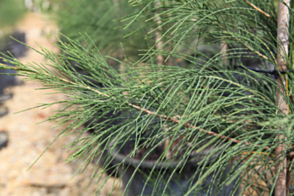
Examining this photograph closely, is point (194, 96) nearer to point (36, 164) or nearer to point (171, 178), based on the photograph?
point (171, 178)

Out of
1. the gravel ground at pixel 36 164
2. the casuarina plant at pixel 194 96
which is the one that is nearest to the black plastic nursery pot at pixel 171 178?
the casuarina plant at pixel 194 96

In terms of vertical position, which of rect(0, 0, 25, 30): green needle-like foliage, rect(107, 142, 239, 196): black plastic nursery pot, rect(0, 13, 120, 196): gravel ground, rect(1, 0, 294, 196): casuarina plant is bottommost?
rect(0, 13, 120, 196): gravel ground

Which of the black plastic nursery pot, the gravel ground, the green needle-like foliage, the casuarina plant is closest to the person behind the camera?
the casuarina plant

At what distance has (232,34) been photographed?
45 centimetres

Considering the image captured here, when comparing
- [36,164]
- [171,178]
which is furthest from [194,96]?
[36,164]

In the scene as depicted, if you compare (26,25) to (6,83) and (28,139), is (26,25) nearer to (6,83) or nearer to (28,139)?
(6,83)

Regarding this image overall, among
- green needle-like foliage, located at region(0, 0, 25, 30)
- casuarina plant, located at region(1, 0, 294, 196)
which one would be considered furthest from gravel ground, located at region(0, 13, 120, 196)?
green needle-like foliage, located at region(0, 0, 25, 30)

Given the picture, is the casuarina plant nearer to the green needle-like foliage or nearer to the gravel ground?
the gravel ground

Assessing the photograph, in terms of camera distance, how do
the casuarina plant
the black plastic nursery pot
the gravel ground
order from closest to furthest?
1. the casuarina plant
2. the black plastic nursery pot
3. the gravel ground

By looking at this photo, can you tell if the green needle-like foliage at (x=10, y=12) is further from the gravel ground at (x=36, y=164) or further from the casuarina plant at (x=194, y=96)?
the casuarina plant at (x=194, y=96)

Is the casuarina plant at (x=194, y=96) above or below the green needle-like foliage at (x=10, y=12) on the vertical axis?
below

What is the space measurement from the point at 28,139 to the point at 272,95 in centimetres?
185

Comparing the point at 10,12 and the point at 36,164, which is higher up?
the point at 10,12

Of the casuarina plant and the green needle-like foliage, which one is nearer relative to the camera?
the casuarina plant
